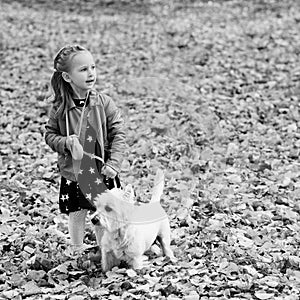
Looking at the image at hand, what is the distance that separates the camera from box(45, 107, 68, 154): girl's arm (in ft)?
13.0

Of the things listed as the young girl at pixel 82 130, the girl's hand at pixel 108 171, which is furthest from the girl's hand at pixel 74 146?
the girl's hand at pixel 108 171

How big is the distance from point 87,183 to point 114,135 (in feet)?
1.12

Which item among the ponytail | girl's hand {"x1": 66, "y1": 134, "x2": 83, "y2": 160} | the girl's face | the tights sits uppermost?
the girl's face

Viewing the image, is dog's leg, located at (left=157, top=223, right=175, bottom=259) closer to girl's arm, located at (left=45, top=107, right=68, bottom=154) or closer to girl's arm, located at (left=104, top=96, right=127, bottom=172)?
girl's arm, located at (left=104, top=96, right=127, bottom=172)

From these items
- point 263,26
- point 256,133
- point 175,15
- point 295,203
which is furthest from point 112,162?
point 175,15

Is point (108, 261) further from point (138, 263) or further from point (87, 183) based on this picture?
point (87, 183)

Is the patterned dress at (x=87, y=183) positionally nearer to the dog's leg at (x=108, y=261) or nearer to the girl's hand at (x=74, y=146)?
the girl's hand at (x=74, y=146)

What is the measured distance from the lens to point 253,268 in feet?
13.4

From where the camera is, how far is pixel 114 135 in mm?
4062

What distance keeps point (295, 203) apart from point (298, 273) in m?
1.49

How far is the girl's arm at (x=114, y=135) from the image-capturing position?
13.2ft

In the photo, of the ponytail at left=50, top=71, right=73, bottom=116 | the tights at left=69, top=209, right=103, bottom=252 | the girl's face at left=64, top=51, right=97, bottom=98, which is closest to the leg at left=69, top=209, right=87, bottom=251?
the tights at left=69, top=209, right=103, bottom=252

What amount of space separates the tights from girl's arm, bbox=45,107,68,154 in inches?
18.6

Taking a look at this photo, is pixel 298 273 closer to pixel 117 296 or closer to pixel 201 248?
pixel 201 248
